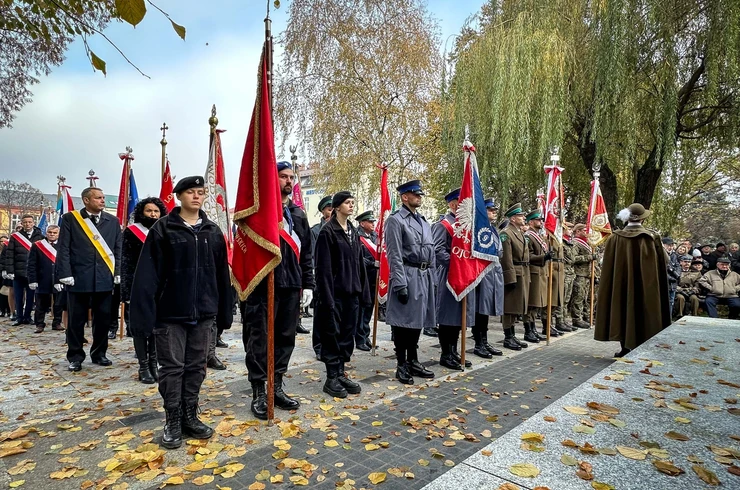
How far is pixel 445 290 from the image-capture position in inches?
248

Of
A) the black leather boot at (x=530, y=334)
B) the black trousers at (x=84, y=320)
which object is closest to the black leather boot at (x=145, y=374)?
the black trousers at (x=84, y=320)

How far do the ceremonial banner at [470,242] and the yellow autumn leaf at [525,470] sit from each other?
11.6 ft

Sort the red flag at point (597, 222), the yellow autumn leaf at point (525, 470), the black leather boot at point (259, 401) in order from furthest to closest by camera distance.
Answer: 1. the red flag at point (597, 222)
2. the black leather boot at point (259, 401)
3. the yellow autumn leaf at point (525, 470)

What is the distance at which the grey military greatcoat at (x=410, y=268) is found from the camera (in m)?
5.49

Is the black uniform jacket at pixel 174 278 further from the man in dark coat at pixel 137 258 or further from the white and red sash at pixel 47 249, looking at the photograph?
the white and red sash at pixel 47 249

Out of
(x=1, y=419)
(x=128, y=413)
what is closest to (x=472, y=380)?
(x=128, y=413)

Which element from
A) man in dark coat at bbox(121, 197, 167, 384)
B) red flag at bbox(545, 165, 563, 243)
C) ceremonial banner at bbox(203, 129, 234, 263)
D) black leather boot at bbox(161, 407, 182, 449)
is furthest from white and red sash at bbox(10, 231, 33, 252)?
red flag at bbox(545, 165, 563, 243)

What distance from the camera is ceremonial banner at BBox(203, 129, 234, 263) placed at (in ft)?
21.5

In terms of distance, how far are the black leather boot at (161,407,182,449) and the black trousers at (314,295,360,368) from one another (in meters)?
1.70

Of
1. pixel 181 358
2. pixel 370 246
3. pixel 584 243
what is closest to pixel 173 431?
pixel 181 358

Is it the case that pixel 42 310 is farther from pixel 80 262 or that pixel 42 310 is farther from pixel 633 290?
pixel 633 290

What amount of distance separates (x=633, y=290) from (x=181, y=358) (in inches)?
240

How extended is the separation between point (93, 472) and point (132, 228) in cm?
291

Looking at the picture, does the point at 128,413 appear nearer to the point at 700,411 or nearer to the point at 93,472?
the point at 93,472
